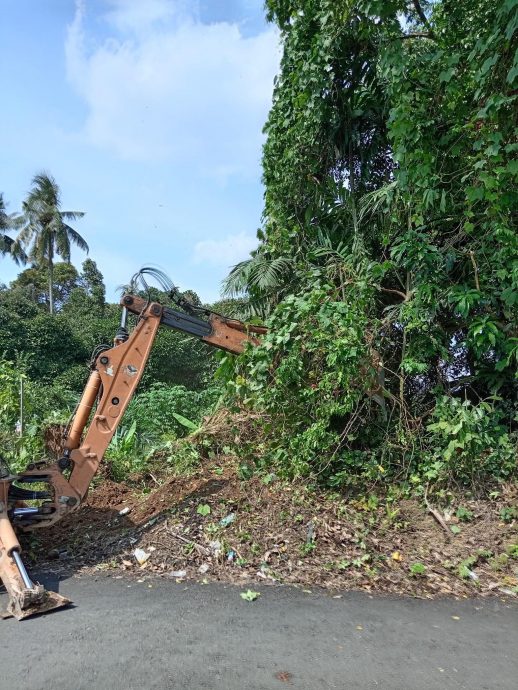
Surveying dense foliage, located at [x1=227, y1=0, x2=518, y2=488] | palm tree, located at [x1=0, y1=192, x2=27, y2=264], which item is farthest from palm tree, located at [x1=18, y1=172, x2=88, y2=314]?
dense foliage, located at [x1=227, y1=0, x2=518, y2=488]

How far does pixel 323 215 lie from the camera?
25.8ft

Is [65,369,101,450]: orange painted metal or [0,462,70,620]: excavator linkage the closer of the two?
[0,462,70,620]: excavator linkage

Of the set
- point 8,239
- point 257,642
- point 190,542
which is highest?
point 8,239

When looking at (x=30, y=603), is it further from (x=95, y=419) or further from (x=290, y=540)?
(x=290, y=540)

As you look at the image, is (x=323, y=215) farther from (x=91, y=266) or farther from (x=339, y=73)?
(x=91, y=266)

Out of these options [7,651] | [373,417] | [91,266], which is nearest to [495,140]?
[373,417]

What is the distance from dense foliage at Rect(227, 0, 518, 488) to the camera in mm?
5418

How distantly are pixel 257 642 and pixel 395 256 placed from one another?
4508mm

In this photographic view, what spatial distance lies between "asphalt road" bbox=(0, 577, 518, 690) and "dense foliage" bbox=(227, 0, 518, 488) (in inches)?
76.7

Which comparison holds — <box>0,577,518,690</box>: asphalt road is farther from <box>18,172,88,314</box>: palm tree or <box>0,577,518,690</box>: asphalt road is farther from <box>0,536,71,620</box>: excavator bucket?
<box>18,172,88,314</box>: palm tree

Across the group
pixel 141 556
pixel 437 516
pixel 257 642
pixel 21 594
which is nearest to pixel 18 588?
pixel 21 594

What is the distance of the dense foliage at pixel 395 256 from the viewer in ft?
17.8

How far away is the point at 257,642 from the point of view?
3.62 m

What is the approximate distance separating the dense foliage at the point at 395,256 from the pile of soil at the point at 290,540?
0.47 metres
